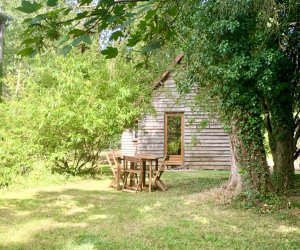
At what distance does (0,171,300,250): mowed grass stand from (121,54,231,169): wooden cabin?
672cm

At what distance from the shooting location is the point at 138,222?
6.44 m

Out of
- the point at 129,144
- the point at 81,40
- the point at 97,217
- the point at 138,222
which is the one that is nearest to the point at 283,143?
the point at 138,222

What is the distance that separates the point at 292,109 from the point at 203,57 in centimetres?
307

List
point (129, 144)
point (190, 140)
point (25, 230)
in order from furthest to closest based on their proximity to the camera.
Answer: point (129, 144) < point (190, 140) < point (25, 230)

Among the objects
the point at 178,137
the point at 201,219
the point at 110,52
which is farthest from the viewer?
the point at 178,137

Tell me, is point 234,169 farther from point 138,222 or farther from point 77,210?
point 77,210

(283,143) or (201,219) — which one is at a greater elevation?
(283,143)

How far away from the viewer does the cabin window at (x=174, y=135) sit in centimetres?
1627

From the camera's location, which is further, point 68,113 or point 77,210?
point 68,113

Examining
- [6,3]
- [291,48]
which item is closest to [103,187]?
[291,48]

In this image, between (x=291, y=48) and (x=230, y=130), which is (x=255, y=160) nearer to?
(x=230, y=130)

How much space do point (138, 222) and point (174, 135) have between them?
33.4 ft

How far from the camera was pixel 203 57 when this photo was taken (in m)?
7.79

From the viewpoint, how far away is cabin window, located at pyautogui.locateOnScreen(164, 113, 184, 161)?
16273 millimetres
